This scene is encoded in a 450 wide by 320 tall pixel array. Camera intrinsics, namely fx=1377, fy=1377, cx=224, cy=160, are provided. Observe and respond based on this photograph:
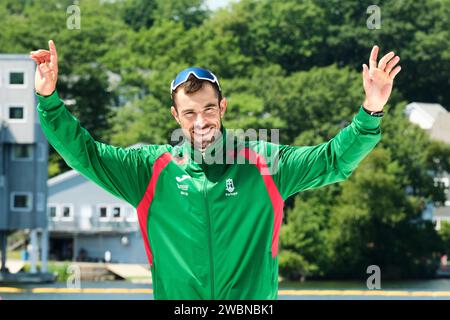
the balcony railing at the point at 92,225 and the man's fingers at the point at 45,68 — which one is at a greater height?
the man's fingers at the point at 45,68

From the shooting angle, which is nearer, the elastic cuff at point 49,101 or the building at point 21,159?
the elastic cuff at point 49,101

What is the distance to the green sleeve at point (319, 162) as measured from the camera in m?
3.81

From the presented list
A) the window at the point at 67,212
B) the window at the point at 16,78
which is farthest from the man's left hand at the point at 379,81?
the window at the point at 67,212

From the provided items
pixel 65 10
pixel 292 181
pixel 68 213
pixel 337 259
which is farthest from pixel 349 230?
pixel 292 181

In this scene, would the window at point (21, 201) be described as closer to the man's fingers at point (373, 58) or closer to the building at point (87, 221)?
the building at point (87, 221)

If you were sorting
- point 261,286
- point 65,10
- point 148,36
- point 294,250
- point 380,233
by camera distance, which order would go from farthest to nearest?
point 65,10
point 148,36
point 380,233
point 294,250
point 261,286

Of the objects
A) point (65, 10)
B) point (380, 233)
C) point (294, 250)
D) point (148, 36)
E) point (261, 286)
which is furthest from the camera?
point (65, 10)

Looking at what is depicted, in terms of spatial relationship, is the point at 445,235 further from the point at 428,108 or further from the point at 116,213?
the point at 116,213

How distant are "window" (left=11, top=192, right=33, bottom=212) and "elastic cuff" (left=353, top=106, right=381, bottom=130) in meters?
67.3

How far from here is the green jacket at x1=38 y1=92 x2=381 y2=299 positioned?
3.76 meters

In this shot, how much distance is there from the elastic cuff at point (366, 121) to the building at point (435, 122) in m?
80.8

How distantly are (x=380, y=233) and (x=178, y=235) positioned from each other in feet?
232

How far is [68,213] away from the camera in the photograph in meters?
77.8

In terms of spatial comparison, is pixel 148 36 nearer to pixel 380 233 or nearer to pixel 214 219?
pixel 380 233
